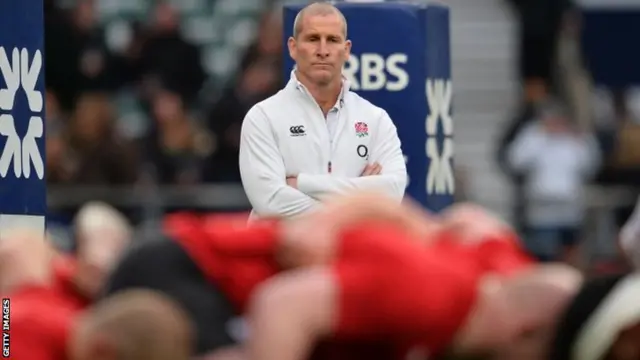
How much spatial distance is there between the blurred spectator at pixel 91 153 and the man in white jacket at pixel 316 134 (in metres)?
7.85

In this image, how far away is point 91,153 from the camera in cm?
1969

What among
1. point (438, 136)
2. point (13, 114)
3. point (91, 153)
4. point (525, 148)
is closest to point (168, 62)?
point (91, 153)

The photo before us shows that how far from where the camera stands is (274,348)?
23.4 feet

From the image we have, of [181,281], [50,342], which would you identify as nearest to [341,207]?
[181,281]

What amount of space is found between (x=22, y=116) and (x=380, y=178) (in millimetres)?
1798

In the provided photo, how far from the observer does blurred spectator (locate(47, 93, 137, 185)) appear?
19.6 meters

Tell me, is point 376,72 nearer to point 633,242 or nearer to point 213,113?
point 633,242

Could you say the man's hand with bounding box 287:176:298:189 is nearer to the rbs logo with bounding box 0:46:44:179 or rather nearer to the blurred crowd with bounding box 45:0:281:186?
the rbs logo with bounding box 0:46:44:179

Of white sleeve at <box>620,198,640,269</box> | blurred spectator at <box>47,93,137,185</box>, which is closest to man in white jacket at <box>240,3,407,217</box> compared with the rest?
white sleeve at <box>620,198,640,269</box>

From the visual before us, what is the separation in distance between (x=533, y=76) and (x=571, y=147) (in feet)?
5.90

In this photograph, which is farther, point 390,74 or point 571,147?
point 571,147

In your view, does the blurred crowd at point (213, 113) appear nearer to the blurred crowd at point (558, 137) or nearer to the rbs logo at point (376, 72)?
the blurred crowd at point (558, 137)

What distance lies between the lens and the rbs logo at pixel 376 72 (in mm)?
13391

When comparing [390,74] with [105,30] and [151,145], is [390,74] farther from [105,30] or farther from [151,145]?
[105,30]
